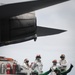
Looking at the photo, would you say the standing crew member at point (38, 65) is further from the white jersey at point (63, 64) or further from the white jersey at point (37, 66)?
the white jersey at point (63, 64)

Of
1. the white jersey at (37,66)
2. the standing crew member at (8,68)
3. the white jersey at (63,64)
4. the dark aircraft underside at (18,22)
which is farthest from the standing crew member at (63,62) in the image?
the standing crew member at (8,68)

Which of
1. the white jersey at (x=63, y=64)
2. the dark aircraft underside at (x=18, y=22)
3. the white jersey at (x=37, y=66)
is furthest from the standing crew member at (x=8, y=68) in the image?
the white jersey at (x=63, y=64)

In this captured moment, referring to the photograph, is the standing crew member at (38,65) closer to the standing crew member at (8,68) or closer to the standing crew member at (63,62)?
the standing crew member at (63,62)

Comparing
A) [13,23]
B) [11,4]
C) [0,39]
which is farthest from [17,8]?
[0,39]

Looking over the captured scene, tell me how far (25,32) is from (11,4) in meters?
1.07

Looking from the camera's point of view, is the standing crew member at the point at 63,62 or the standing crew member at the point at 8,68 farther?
the standing crew member at the point at 63,62

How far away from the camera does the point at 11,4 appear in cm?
583

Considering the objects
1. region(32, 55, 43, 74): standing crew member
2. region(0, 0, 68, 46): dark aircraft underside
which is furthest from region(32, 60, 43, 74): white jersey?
region(0, 0, 68, 46): dark aircraft underside

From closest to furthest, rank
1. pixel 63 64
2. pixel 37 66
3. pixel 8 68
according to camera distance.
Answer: pixel 8 68
pixel 63 64
pixel 37 66

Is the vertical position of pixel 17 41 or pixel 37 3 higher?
pixel 37 3

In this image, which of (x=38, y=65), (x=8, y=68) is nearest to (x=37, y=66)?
(x=38, y=65)

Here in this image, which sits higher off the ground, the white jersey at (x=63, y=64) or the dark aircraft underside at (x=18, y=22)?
the dark aircraft underside at (x=18, y=22)

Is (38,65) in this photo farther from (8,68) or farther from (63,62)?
(8,68)

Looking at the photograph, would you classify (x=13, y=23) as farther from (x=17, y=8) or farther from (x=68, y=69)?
(x=68, y=69)
